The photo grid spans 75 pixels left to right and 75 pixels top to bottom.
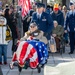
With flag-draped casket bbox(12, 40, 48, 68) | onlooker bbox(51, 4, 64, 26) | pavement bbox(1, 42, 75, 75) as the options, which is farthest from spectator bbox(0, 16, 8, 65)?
onlooker bbox(51, 4, 64, 26)

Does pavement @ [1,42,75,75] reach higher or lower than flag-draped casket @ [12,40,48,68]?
lower

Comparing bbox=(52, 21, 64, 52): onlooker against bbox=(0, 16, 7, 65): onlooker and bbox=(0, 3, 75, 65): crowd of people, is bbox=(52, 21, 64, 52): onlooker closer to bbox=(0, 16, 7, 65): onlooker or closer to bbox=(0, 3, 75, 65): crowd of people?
bbox=(0, 3, 75, 65): crowd of people

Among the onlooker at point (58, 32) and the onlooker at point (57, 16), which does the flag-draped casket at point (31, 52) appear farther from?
the onlooker at point (57, 16)

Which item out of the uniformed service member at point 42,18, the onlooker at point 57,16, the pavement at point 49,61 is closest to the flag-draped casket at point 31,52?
the pavement at point 49,61

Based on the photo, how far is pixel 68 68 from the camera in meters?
3.70

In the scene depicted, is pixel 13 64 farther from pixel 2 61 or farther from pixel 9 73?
pixel 2 61

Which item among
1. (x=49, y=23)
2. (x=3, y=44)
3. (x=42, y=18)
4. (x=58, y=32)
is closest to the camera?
(x=3, y=44)

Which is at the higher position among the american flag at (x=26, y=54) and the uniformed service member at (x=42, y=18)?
the uniformed service member at (x=42, y=18)

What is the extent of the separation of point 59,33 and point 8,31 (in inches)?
87.8

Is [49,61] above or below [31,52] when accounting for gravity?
below

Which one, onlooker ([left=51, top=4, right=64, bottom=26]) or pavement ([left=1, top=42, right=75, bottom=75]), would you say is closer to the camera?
pavement ([left=1, top=42, right=75, bottom=75])

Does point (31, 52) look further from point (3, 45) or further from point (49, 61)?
point (49, 61)

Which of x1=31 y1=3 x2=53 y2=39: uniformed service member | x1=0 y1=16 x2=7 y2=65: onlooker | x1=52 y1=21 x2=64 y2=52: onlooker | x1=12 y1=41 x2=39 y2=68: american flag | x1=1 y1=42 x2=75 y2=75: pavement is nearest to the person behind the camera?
x1=12 y1=41 x2=39 y2=68: american flag

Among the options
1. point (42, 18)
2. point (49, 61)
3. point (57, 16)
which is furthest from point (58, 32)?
point (49, 61)
